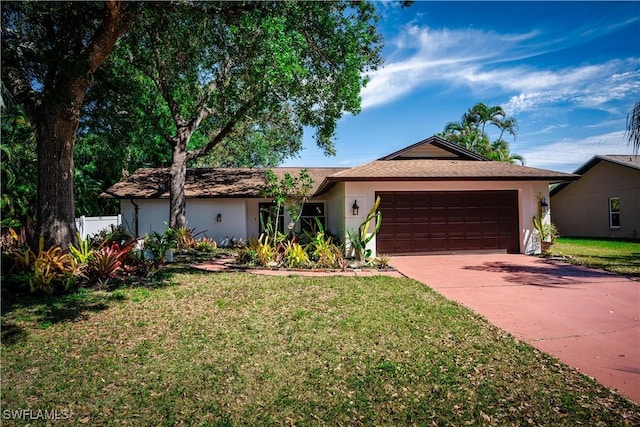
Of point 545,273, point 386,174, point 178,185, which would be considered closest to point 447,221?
point 386,174

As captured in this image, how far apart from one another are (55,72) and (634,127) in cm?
1279

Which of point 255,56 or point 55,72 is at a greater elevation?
point 255,56

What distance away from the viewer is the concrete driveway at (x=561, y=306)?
3.88 metres

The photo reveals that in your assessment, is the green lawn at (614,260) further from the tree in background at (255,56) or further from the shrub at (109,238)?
the shrub at (109,238)

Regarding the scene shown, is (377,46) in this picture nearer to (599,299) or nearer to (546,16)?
(546,16)

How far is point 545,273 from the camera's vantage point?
28.5 ft

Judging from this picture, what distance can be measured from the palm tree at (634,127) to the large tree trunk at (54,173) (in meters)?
12.3

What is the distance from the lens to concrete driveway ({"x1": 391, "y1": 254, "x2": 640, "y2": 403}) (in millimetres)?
3885

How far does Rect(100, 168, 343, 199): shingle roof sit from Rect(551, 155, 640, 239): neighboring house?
16.2 metres

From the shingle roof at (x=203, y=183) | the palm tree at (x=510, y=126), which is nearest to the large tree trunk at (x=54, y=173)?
the shingle roof at (x=203, y=183)

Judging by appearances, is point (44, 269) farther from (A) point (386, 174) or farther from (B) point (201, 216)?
(B) point (201, 216)

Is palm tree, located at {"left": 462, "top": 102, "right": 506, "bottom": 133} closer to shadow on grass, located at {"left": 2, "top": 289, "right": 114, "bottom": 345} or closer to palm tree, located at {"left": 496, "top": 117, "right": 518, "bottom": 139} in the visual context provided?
palm tree, located at {"left": 496, "top": 117, "right": 518, "bottom": 139}

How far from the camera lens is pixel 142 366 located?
380 cm

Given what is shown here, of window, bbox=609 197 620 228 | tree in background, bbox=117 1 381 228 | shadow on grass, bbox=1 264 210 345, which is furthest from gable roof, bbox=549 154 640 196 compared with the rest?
shadow on grass, bbox=1 264 210 345
